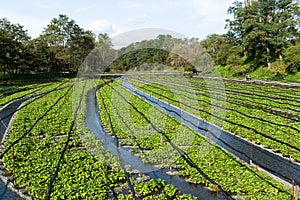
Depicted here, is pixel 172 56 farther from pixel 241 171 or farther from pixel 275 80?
pixel 241 171

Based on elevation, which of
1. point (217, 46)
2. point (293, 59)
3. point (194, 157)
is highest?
point (217, 46)

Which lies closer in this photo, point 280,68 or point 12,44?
point 280,68

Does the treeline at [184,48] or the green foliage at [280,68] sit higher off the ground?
the treeline at [184,48]

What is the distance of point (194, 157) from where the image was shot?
324 inches

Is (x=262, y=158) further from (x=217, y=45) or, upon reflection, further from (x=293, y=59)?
(x=217, y=45)

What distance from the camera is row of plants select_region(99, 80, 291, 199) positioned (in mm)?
6322

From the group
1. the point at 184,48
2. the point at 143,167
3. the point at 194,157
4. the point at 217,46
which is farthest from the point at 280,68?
the point at 217,46

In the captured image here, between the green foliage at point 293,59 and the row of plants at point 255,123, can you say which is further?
the green foliage at point 293,59

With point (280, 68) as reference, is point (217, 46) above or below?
above

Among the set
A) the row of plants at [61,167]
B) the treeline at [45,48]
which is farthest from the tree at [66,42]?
the row of plants at [61,167]

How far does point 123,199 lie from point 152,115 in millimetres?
8212

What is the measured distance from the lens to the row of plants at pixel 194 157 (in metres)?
6.32

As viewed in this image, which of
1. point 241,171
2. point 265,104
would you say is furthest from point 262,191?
point 265,104

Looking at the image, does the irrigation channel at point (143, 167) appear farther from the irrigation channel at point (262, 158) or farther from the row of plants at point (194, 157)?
the irrigation channel at point (262, 158)
